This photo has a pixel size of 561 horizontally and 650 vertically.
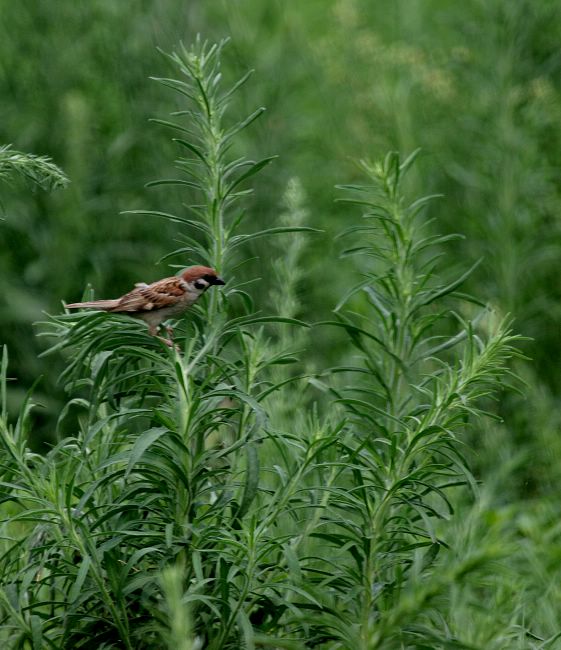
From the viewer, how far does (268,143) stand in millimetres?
5656

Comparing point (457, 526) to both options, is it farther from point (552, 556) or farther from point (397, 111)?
point (397, 111)

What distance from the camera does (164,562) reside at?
221 centimetres

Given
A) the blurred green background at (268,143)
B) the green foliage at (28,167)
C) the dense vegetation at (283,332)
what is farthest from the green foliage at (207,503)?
the blurred green background at (268,143)

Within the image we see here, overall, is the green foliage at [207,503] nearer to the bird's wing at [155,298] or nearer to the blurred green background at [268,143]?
the bird's wing at [155,298]

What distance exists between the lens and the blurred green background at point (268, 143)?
534cm

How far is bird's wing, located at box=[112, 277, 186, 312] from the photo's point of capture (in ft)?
7.92

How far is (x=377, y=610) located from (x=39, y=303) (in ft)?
10.1

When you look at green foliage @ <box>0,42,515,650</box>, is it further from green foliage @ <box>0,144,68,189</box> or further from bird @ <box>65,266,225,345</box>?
green foliage @ <box>0,144,68,189</box>

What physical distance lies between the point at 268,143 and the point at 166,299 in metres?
3.34

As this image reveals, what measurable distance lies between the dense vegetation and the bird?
55mm

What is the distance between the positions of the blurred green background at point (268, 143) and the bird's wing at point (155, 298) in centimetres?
272

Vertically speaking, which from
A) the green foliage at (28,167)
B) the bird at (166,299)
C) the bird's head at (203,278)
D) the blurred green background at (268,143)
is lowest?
the blurred green background at (268,143)

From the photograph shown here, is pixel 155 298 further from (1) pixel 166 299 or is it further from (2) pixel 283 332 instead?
(2) pixel 283 332

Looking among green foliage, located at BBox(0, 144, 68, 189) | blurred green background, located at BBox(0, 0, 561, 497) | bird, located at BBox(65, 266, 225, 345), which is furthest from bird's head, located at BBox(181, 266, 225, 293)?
blurred green background, located at BBox(0, 0, 561, 497)
